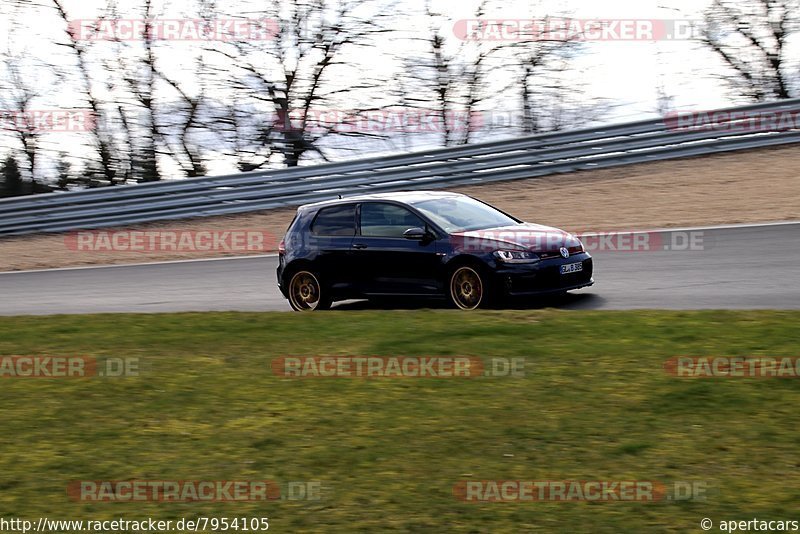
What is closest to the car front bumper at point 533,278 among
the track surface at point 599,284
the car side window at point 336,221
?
the track surface at point 599,284

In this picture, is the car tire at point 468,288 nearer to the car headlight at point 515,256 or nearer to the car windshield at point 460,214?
the car headlight at point 515,256

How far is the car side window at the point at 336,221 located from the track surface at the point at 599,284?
38.6 inches

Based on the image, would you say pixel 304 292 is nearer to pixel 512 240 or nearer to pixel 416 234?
pixel 416 234

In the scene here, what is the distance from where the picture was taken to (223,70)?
25000 millimetres

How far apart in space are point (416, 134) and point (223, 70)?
500cm

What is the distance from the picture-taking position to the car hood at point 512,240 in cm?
1138

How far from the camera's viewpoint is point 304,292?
503 inches

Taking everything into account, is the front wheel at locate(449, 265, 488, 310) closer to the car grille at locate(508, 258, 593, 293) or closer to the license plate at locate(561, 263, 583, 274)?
the car grille at locate(508, 258, 593, 293)

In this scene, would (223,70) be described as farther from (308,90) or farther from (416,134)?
(416,134)

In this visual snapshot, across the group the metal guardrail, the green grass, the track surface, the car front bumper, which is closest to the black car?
the car front bumper

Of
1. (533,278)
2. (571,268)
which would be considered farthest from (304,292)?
(571,268)

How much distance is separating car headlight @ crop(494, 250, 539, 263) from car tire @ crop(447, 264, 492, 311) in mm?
259

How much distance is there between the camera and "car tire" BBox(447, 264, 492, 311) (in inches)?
445

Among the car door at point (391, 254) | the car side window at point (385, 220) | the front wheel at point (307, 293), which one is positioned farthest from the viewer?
the front wheel at point (307, 293)
